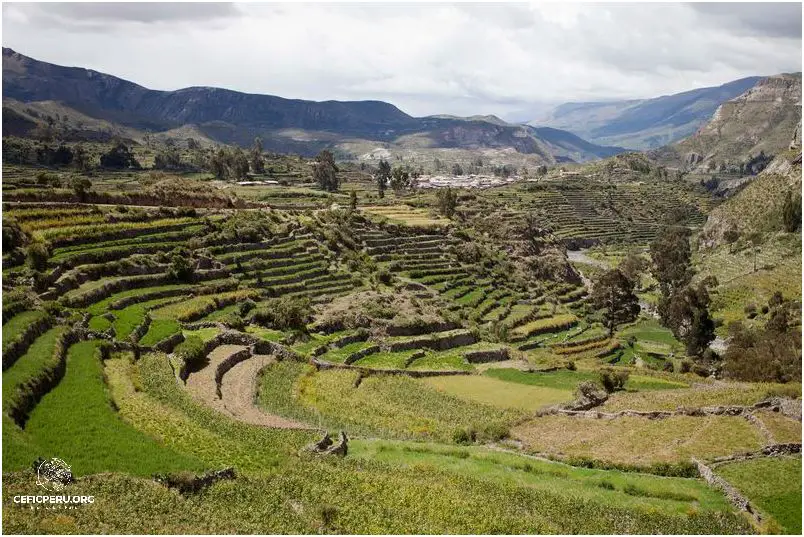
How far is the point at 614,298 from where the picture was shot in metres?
85.6

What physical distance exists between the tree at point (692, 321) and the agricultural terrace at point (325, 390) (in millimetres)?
4260

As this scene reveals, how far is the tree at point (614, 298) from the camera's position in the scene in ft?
280

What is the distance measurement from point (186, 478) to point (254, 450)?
5.53m

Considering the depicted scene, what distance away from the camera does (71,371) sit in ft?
118

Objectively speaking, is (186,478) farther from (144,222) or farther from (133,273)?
(144,222)

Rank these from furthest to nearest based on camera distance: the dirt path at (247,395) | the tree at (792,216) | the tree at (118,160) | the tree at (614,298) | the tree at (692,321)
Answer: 1. the tree at (118,160)
2. the tree at (792,216)
3. the tree at (614,298)
4. the tree at (692,321)
5. the dirt path at (247,395)

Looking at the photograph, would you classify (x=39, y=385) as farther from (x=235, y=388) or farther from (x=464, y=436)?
(x=464, y=436)

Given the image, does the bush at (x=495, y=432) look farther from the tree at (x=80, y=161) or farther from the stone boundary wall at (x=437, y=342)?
the tree at (x=80, y=161)


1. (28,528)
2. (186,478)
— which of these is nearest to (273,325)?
(186,478)

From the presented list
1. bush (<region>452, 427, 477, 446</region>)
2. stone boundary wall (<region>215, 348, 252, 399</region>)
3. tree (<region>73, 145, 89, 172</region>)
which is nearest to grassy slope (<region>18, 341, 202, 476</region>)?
stone boundary wall (<region>215, 348, 252, 399</region>)

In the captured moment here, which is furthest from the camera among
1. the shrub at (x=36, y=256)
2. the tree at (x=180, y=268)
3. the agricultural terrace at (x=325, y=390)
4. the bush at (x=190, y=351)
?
the tree at (x=180, y=268)

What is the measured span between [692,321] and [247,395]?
52577 millimetres

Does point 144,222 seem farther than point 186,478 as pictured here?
Yes

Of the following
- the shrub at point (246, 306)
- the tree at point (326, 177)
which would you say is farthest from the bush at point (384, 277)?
the tree at point (326, 177)
